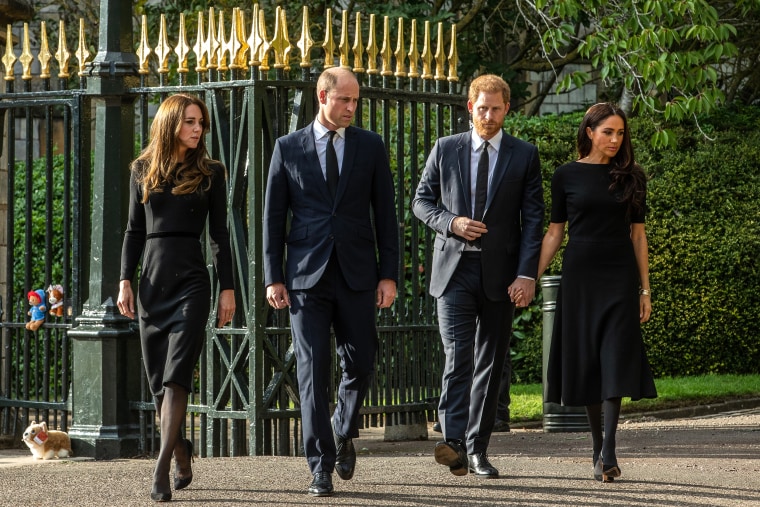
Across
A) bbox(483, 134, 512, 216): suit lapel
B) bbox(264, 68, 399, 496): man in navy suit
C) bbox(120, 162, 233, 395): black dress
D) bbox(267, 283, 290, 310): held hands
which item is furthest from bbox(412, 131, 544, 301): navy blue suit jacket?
bbox(120, 162, 233, 395): black dress

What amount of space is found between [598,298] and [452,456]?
43.1 inches

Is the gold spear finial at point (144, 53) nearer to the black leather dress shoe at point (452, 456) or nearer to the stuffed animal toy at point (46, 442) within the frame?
the stuffed animal toy at point (46, 442)

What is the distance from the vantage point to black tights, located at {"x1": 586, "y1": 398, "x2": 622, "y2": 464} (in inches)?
265

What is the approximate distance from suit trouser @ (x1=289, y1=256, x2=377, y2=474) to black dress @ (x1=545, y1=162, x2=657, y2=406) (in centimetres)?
110

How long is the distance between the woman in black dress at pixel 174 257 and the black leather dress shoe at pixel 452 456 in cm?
119

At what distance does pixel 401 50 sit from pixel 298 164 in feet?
9.72

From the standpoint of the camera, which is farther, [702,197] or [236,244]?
[702,197]

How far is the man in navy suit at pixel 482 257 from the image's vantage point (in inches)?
268

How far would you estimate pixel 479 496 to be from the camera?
627 cm

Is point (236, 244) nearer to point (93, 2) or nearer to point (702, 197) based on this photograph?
point (702, 197)

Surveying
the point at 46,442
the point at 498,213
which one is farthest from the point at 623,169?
the point at 46,442

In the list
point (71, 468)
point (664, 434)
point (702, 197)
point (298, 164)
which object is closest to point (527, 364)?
point (702, 197)

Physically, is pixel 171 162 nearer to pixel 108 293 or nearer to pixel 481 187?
pixel 481 187

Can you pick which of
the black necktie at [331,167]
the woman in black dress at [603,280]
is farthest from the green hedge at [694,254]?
the black necktie at [331,167]
